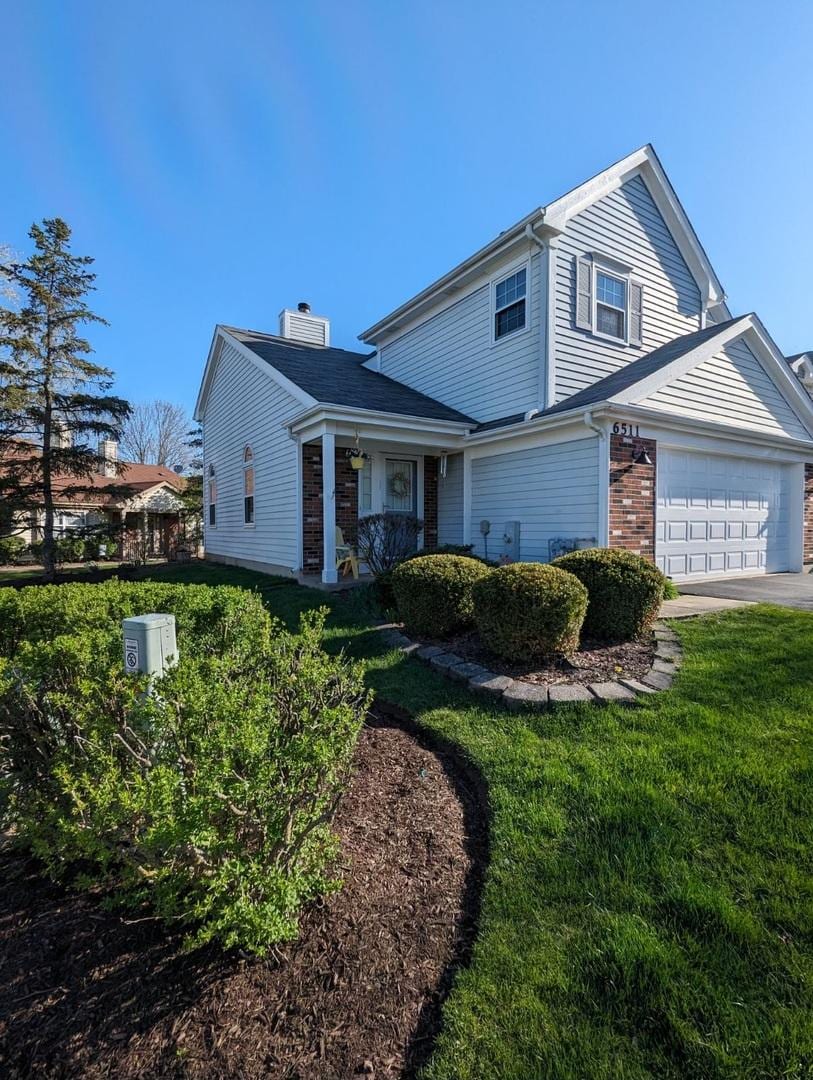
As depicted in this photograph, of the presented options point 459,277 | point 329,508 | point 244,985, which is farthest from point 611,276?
point 244,985

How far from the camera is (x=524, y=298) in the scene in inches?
381

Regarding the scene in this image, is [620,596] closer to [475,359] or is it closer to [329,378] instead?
[475,359]

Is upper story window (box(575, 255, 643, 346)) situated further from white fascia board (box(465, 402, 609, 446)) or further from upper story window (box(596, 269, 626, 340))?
white fascia board (box(465, 402, 609, 446))

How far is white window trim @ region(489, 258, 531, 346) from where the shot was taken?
9570mm

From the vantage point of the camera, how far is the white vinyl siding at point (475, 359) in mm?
9602

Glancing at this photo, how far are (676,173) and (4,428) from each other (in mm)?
17818

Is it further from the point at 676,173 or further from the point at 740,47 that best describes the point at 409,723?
the point at 676,173

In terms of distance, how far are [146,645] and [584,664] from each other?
3652mm

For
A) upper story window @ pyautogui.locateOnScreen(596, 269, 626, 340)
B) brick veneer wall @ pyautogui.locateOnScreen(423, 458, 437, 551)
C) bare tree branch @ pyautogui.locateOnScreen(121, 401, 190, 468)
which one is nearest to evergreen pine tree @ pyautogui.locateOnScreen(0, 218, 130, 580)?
brick veneer wall @ pyautogui.locateOnScreen(423, 458, 437, 551)

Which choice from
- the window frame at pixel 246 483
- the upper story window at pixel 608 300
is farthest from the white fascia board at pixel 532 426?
the window frame at pixel 246 483

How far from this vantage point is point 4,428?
13.3 metres

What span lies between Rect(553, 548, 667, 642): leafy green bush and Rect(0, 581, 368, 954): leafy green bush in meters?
3.31

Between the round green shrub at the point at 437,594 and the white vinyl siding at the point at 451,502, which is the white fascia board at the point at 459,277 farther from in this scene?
the round green shrub at the point at 437,594

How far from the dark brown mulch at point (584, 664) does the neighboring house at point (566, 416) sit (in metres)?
3.29
